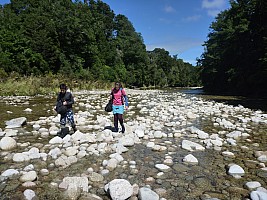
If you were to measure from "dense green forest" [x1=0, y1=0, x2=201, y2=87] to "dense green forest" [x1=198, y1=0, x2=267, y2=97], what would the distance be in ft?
81.7

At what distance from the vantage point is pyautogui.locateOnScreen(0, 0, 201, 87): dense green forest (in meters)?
41.5

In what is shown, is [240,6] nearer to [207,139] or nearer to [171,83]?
[207,139]

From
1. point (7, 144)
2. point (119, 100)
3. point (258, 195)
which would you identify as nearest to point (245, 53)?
point (119, 100)

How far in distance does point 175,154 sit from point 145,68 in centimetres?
7711

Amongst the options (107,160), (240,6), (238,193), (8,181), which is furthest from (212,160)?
(240,6)

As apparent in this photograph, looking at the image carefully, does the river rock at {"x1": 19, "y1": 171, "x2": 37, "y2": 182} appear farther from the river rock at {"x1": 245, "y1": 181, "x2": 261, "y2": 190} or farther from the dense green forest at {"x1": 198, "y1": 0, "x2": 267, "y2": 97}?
the dense green forest at {"x1": 198, "y1": 0, "x2": 267, "y2": 97}

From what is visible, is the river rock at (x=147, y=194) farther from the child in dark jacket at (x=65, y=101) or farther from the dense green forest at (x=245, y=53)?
the dense green forest at (x=245, y=53)

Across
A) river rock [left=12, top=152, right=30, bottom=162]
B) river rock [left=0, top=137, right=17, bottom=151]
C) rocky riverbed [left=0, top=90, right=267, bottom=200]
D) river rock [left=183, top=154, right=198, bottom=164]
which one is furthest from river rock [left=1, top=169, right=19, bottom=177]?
river rock [left=183, top=154, right=198, bottom=164]

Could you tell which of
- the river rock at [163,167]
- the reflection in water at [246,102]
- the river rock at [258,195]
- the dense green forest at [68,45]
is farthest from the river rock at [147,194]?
the dense green forest at [68,45]

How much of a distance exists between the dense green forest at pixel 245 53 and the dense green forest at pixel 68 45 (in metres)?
24.9

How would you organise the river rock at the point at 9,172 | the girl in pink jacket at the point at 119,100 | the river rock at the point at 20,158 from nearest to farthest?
the river rock at the point at 9,172, the river rock at the point at 20,158, the girl in pink jacket at the point at 119,100

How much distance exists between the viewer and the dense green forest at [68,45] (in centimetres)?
4153

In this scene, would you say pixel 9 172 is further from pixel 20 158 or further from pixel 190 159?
pixel 190 159

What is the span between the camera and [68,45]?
190 ft
